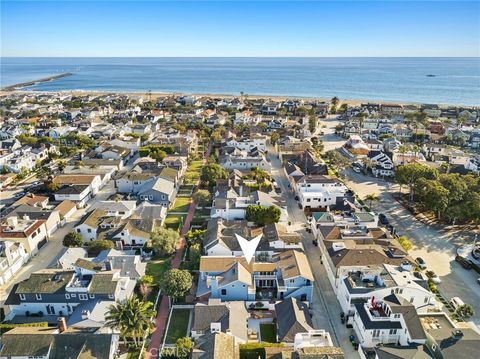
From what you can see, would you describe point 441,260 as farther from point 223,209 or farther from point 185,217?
point 185,217

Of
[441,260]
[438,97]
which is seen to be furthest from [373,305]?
[438,97]

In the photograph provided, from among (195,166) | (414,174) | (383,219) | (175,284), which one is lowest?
(383,219)

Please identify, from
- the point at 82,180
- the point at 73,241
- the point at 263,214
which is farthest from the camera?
the point at 82,180

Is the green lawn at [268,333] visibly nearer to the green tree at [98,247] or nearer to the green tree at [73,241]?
the green tree at [98,247]

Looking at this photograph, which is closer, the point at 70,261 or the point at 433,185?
the point at 70,261

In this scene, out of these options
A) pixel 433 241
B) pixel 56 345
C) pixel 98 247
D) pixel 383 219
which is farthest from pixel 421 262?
pixel 56 345

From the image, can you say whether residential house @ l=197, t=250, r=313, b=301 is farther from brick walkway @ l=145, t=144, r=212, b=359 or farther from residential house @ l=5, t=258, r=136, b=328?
residential house @ l=5, t=258, r=136, b=328

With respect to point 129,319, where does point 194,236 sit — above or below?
below

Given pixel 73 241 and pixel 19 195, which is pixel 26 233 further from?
pixel 19 195
